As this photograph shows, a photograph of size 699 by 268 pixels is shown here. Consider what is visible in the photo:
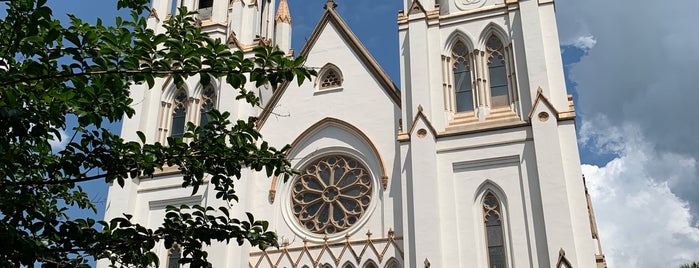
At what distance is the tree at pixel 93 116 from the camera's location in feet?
25.6

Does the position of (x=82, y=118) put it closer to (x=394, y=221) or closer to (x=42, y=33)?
(x=42, y=33)

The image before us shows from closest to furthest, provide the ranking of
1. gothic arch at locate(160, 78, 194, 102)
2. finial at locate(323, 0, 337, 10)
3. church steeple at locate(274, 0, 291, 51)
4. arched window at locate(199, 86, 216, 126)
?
arched window at locate(199, 86, 216, 126)
gothic arch at locate(160, 78, 194, 102)
finial at locate(323, 0, 337, 10)
church steeple at locate(274, 0, 291, 51)

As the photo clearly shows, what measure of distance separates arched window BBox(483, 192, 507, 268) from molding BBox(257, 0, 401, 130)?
471 cm

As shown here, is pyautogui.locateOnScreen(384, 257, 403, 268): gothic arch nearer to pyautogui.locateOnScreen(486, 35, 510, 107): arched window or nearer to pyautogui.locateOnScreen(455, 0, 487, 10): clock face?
pyautogui.locateOnScreen(486, 35, 510, 107): arched window

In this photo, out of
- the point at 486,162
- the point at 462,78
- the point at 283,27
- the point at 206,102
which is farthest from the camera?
the point at 283,27

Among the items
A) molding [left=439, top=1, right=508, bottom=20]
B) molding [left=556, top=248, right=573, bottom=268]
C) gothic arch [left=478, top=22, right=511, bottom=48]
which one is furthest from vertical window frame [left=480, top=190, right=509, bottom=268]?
molding [left=439, top=1, right=508, bottom=20]

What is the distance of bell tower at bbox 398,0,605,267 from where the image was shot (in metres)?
18.2

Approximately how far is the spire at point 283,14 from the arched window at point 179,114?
7141mm

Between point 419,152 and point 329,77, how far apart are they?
5.40m

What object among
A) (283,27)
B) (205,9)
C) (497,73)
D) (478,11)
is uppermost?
(283,27)

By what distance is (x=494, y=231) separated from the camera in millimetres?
18859

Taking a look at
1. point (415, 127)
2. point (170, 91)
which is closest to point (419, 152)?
point (415, 127)

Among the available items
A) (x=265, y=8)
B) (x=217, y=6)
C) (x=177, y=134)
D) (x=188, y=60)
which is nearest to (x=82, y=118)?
(x=188, y=60)

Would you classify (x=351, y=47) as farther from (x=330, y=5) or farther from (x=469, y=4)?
(x=469, y=4)
